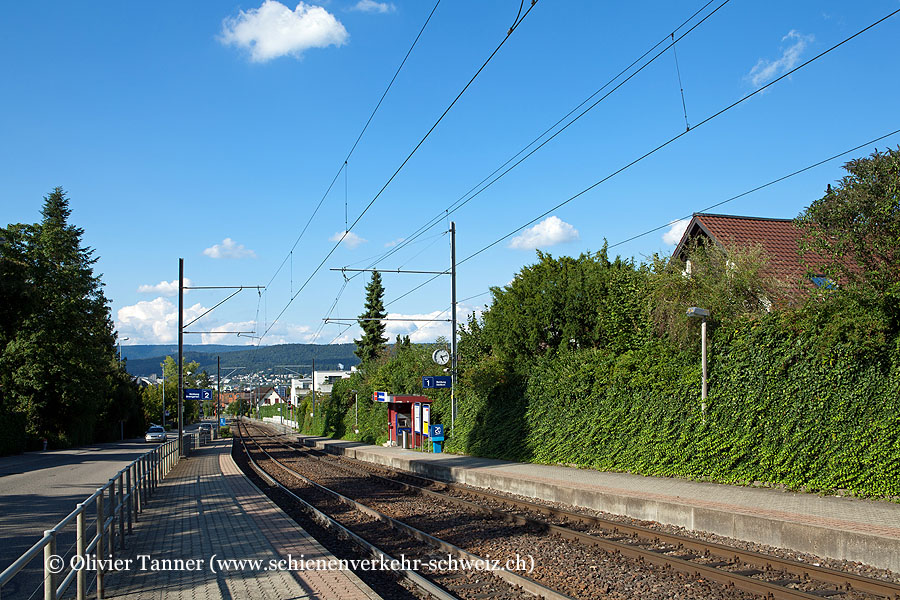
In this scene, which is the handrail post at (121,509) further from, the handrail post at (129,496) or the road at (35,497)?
the road at (35,497)

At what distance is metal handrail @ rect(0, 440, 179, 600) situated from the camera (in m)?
5.32

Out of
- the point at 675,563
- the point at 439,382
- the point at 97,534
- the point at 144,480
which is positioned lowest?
the point at 675,563

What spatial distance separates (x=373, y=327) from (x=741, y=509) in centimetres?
7229

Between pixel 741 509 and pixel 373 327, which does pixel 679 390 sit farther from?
pixel 373 327

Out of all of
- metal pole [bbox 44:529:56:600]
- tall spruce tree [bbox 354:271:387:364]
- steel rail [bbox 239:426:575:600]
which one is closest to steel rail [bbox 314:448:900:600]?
steel rail [bbox 239:426:575:600]

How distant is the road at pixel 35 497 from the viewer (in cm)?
925

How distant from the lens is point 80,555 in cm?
694

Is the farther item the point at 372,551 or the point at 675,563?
the point at 372,551

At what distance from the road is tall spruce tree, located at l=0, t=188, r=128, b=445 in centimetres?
1264

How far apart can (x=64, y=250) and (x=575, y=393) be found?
44.8 meters

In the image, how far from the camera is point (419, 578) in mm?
8328

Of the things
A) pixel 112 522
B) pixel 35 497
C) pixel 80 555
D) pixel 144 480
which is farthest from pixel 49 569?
pixel 35 497

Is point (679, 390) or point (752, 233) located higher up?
point (752, 233)

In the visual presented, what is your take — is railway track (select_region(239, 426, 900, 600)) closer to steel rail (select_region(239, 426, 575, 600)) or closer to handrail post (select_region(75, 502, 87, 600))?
steel rail (select_region(239, 426, 575, 600))
